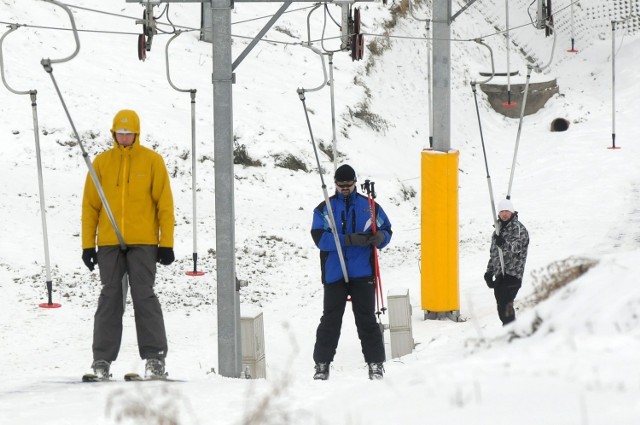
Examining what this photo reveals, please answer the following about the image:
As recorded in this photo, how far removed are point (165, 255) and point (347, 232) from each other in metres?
1.53

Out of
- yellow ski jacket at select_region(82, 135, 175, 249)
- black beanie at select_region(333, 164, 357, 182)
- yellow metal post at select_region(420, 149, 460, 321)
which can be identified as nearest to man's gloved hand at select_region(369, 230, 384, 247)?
black beanie at select_region(333, 164, 357, 182)

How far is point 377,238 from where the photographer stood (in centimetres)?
860

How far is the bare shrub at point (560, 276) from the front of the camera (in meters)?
5.34

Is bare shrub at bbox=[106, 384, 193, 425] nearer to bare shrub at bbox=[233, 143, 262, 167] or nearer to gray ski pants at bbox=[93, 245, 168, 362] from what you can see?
gray ski pants at bbox=[93, 245, 168, 362]

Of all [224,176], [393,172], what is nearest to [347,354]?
[224,176]

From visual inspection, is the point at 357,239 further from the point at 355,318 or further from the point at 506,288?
the point at 506,288

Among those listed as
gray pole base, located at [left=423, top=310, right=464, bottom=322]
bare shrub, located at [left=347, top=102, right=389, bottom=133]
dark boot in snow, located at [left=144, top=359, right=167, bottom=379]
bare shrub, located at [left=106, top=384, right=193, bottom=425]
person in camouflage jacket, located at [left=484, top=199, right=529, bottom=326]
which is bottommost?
gray pole base, located at [left=423, top=310, right=464, bottom=322]

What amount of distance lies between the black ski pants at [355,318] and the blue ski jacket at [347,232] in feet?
0.24

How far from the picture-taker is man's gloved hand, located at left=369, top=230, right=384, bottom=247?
8598 millimetres

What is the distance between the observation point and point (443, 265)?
Result: 12.9m

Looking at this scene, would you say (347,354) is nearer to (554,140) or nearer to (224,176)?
(224,176)

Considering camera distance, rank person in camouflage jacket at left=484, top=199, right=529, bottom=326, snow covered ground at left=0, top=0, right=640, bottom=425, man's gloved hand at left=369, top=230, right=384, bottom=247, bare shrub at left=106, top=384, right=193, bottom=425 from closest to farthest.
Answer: snow covered ground at left=0, top=0, right=640, bottom=425 → bare shrub at left=106, top=384, right=193, bottom=425 → man's gloved hand at left=369, top=230, right=384, bottom=247 → person in camouflage jacket at left=484, top=199, right=529, bottom=326

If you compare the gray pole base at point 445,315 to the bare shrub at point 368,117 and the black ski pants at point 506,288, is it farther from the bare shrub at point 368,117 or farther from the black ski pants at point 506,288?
the bare shrub at point 368,117

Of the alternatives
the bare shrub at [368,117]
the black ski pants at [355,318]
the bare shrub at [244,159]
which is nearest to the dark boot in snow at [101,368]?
the black ski pants at [355,318]
